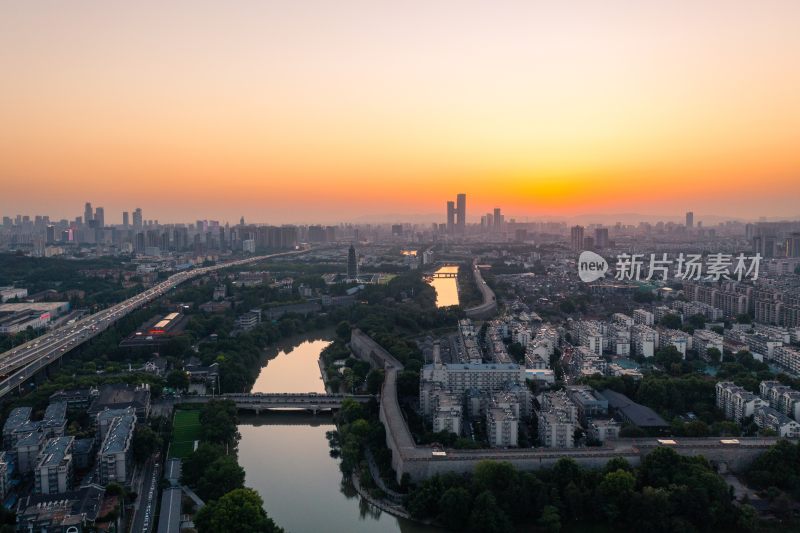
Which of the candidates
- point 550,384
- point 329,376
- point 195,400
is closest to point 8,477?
point 195,400

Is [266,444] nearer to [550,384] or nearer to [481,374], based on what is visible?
[481,374]

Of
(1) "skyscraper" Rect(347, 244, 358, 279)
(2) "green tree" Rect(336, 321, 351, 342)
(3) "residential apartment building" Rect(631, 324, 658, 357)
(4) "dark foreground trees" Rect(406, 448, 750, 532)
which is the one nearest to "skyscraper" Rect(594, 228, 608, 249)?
(1) "skyscraper" Rect(347, 244, 358, 279)

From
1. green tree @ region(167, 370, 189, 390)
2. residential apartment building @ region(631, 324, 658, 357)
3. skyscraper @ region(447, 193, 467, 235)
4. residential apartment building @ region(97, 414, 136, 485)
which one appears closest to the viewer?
residential apartment building @ region(97, 414, 136, 485)

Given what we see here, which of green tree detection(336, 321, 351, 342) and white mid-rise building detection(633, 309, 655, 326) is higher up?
white mid-rise building detection(633, 309, 655, 326)

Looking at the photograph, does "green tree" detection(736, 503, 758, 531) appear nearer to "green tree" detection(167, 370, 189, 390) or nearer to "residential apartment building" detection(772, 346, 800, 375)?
"residential apartment building" detection(772, 346, 800, 375)

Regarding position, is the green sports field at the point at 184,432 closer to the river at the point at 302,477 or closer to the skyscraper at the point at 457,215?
the river at the point at 302,477

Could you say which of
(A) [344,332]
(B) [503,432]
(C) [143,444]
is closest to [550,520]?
(B) [503,432]

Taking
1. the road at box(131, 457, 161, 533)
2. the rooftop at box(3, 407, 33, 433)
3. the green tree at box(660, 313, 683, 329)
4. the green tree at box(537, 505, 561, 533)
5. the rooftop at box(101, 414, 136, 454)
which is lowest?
the road at box(131, 457, 161, 533)

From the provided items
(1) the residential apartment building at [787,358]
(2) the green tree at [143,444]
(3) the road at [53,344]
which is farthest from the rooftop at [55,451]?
(1) the residential apartment building at [787,358]
